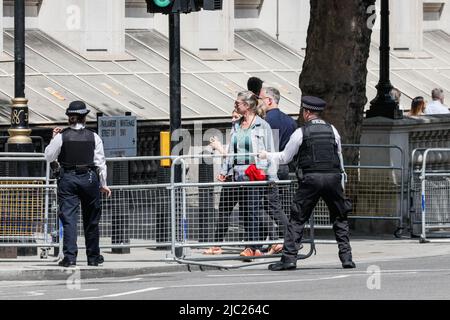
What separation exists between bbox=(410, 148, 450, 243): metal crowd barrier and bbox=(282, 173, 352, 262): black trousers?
3.90 metres

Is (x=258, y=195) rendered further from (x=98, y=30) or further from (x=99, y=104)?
(x=98, y=30)

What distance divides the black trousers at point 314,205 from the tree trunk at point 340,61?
18.8 feet

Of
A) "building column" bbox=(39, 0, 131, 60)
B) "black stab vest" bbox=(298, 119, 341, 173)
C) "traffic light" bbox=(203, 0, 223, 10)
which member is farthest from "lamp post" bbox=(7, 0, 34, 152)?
"building column" bbox=(39, 0, 131, 60)

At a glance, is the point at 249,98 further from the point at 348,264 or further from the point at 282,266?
the point at 348,264

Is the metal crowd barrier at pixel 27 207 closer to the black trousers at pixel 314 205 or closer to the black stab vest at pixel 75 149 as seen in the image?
the black stab vest at pixel 75 149

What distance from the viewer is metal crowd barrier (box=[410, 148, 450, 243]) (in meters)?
21.7

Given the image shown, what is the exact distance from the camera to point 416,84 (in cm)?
4206

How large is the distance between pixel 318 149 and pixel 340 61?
637 centimetres

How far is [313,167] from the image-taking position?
17.5 metres

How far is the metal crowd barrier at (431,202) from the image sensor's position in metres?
21.7

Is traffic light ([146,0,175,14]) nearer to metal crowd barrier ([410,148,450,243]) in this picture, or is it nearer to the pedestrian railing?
the pedestrian railing

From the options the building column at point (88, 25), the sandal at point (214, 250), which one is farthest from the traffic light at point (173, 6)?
the building column at point (88, 25)

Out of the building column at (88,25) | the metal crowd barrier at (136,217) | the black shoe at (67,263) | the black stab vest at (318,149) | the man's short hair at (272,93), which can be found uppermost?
the building column at (88,25)

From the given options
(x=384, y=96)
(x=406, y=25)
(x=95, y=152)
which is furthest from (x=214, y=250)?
(x=406, y=25)
